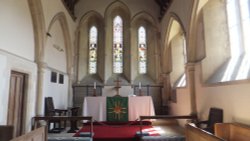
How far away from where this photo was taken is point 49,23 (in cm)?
612

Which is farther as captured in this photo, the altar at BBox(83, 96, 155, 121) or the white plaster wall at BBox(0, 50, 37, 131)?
the altar at BBox(83, 96, 155, 121)

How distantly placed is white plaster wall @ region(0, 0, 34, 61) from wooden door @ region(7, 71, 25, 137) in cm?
54

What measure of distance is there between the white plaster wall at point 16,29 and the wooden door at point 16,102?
0.54 metres

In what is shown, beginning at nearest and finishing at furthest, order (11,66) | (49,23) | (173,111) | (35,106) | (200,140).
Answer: (200,140) < (11,66) < (35,106) < (49,23) < (173,111)

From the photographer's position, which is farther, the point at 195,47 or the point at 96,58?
the point at 96,58

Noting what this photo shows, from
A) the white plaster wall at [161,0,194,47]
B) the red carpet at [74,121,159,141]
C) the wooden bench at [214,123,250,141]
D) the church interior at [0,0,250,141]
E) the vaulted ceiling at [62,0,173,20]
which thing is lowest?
the red carpet at [74,121,159,141]

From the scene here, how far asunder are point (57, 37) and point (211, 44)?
16.1 feet

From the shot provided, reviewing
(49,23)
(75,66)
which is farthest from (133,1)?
(49,23)

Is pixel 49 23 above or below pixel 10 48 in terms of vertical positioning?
above

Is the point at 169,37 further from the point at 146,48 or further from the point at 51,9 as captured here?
the point at 51,9

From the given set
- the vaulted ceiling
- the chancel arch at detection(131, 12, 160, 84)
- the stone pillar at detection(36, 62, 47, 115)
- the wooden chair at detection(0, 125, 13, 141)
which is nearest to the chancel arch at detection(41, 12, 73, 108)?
the stone pillar at detection(36, 62, 47, 115)

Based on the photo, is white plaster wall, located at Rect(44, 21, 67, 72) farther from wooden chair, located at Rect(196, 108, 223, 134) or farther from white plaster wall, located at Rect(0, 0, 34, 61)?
wooden chair, located at Rect(196, 108, 223, 134)

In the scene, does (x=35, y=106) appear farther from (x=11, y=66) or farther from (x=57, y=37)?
(x=57, y=37)

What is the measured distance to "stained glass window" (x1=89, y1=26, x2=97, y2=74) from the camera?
9.20 meters
